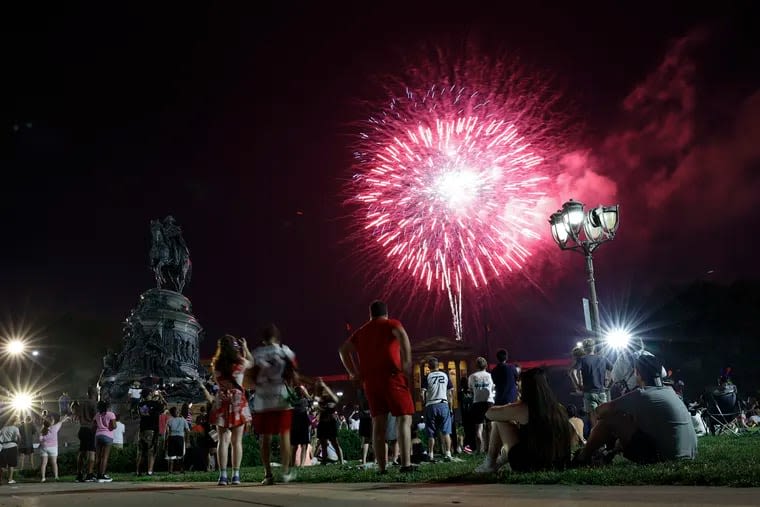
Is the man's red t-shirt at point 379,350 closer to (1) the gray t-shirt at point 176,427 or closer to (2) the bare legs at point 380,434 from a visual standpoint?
(2) the bare legs at point 380,434

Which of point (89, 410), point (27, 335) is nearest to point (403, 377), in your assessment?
point (89, 410)

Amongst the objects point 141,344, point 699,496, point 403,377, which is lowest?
point 699,496

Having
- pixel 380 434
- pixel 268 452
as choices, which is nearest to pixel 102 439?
pixel 268 452

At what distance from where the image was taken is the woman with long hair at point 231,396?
865 centimetres

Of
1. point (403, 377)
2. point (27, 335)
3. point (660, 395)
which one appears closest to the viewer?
point (660, 395)

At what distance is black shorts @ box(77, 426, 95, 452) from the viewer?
1338 centimetres

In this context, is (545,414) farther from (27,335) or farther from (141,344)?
(27,335)

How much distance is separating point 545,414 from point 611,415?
0.78 meters

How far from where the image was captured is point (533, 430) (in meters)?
7.14

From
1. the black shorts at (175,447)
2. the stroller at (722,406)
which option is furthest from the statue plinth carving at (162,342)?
the stroller at (722,406)

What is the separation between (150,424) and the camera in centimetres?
1556

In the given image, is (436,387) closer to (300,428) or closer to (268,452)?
(300,428)

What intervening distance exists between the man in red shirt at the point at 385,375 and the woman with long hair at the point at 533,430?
977 mm

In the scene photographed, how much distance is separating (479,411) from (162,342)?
71.9 feet
